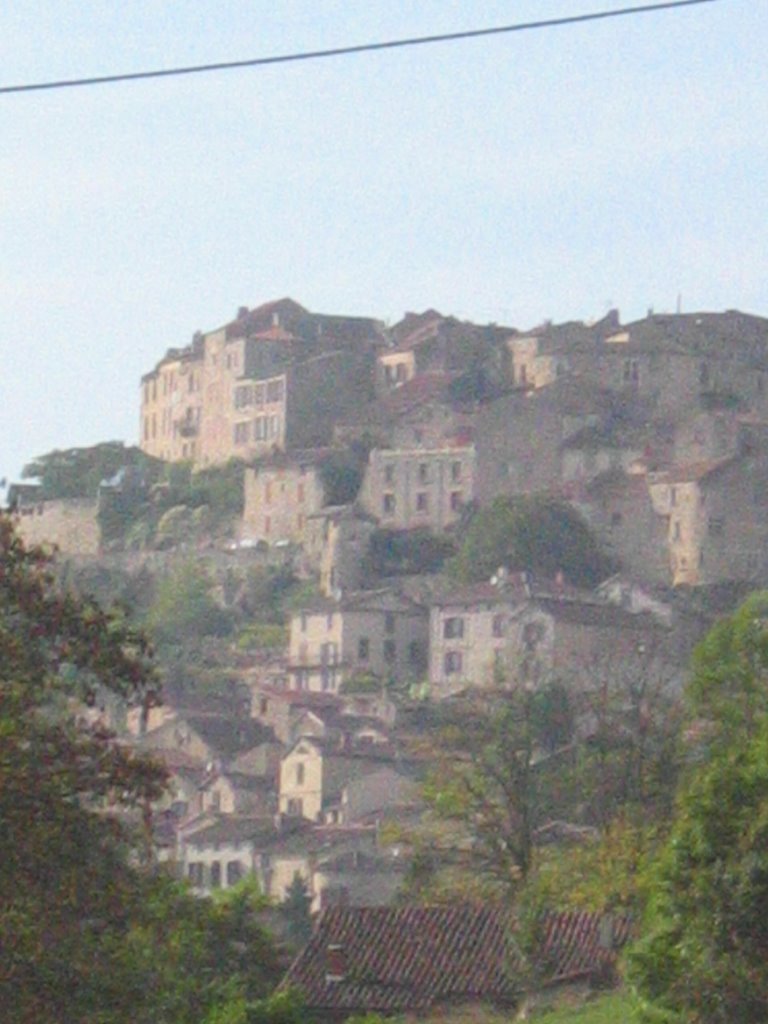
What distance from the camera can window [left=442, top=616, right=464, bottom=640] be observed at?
9900cm

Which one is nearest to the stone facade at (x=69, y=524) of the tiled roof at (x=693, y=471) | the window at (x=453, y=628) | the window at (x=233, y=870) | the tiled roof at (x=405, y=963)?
the window at (x=453, y=628)

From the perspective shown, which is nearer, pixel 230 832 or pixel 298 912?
pixel 298 912

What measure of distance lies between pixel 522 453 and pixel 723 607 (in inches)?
390

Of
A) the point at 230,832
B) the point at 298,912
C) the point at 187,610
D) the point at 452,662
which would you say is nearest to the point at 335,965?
the point at 298,912

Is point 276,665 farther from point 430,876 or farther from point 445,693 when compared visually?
point 430,876

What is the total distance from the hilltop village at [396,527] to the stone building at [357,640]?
3.4 inches

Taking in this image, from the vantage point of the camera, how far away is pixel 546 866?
48.7 meters

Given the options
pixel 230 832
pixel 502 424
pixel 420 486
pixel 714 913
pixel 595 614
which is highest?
pixel 502 424

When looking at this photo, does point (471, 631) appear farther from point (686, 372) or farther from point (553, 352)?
point (553, 352)

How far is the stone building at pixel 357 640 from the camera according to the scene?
330ft

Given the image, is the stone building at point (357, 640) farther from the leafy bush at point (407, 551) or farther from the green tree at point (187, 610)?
the green tree at point (187, 610)

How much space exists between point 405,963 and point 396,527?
68597 millimetres

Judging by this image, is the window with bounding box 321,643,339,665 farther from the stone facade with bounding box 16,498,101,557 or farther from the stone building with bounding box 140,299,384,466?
the stone facade with bounding box 16,498,101,557

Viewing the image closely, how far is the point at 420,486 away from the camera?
348 feet
